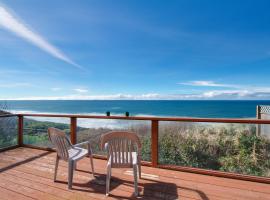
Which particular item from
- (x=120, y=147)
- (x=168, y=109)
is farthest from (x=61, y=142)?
(x=168, y=109)

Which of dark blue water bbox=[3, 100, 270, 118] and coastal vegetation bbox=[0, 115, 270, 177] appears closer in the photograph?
coastal vegetation bbox=[0, 115, 270, 177]

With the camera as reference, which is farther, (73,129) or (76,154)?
(73,129)

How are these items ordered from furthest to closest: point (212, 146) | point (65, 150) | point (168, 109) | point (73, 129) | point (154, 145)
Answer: point (168, 109), point (73, 129), point (154, 145), point (212, 146), point (65, 150)

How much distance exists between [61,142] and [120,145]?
35.0 inches

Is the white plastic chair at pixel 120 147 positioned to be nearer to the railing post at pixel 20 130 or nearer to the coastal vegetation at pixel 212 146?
the coastal vegetation at pixel 212 146

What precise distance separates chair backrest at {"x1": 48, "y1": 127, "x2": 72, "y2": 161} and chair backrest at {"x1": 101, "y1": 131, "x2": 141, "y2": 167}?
558 millimetres

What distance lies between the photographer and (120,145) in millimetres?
2188

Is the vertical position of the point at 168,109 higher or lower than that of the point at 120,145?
lower

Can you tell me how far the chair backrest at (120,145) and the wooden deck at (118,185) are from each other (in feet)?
1.37

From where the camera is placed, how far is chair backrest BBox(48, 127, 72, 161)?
7.47 ft

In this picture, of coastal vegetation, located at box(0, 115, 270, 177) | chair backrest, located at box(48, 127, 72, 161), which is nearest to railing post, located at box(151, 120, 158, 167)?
coastal vegetation, located at box(0, 115, 270, 177)

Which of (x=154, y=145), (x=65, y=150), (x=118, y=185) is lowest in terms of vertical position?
(x=118, y=185)

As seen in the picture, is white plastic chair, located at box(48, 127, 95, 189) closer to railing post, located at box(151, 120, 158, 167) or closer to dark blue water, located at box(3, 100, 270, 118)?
railing post, located at box(151, 120, 158, 167)

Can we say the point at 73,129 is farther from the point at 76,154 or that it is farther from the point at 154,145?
the point at 154,145
